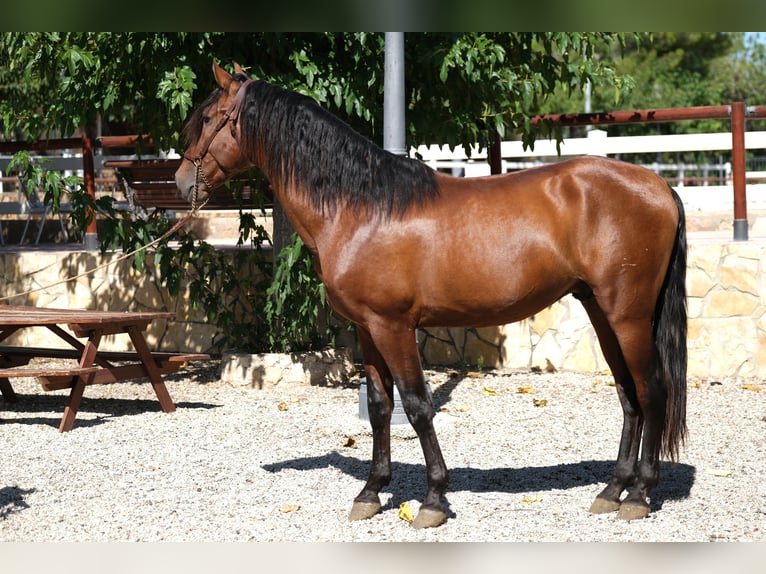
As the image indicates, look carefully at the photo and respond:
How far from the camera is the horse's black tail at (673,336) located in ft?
14.2

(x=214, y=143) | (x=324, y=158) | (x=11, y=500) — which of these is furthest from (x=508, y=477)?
(x=11, y=500)

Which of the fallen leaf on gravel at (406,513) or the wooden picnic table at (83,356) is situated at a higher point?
the wooden picnic table at (83,356)

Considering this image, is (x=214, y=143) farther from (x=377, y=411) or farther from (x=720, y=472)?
(x=720, y=472)

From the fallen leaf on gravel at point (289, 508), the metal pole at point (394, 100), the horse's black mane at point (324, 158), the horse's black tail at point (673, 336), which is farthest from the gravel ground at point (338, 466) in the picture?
the metal pole at point (394, 100)

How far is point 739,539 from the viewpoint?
3922mm

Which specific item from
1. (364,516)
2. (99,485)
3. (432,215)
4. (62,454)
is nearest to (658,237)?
(432,215)

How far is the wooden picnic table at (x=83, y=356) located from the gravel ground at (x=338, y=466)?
0.24m

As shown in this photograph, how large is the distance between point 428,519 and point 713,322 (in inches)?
164

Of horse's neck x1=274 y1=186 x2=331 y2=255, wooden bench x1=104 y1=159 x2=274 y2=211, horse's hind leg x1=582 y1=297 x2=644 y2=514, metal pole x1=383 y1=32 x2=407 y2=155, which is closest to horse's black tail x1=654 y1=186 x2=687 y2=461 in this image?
horse's hind leg x1=582 y1=297 x2=644 y2=514

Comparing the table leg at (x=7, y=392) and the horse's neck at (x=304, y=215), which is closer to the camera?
the horse's neck at (x=304, y=215)

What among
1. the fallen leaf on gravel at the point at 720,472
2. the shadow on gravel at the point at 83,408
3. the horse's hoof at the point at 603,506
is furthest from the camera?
the shadow on gravel at the point at 83,408

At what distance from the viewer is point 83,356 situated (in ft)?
20.5

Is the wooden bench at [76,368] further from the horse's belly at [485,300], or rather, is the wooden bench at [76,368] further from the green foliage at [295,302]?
the horse's belly at [485,300]
